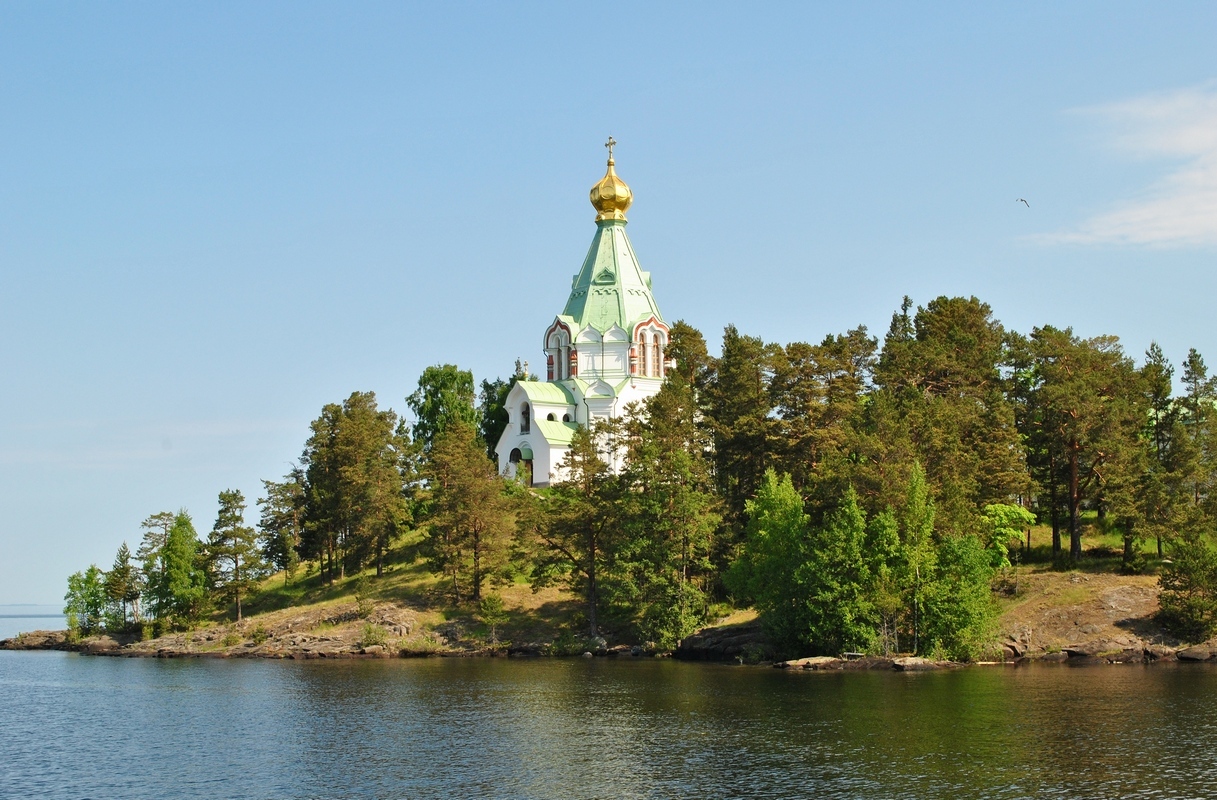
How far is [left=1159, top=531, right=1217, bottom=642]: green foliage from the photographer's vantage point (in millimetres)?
49750

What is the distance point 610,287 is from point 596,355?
460 cm

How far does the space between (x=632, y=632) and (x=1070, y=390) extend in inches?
929

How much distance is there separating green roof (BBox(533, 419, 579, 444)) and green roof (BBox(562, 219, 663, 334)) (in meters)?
6.85

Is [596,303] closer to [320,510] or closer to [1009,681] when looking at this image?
[320,510]

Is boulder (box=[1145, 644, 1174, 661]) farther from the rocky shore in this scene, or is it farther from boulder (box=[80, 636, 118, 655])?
boulder (box=[80, 636, 118, 655])

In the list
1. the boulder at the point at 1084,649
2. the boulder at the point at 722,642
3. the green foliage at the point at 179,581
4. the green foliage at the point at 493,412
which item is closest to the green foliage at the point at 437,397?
the green foliage at the point at 493,412

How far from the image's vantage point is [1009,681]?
4334cm

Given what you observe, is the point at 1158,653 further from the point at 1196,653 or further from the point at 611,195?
the point at 611,195

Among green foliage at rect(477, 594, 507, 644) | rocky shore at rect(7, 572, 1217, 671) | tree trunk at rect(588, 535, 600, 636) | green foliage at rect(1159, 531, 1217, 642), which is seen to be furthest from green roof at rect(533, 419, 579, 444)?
green foliage at rect(1159, 531, 1217, 642)

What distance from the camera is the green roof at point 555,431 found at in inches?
2965

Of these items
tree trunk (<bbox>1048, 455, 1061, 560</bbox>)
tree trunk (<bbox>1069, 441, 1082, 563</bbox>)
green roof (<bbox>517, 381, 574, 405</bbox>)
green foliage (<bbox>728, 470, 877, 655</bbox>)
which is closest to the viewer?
green foliage (<bbox>728, 470, 877, 655</bbox>)

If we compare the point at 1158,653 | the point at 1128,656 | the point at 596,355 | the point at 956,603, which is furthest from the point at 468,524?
the point at 1158,653

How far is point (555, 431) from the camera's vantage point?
75.9 meters

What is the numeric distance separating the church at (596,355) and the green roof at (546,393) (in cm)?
6
